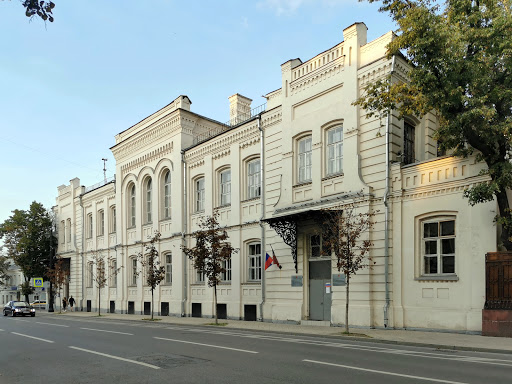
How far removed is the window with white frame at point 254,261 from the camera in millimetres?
24438

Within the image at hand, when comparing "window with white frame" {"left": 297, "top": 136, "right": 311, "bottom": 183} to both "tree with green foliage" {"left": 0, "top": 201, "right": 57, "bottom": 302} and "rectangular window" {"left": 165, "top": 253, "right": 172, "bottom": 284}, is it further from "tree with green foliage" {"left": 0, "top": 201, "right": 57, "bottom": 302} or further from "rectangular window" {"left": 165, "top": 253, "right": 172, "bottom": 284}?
"tree with green foliage" {"left": 0, "top": 201, "right": 57, "bottom": 302}

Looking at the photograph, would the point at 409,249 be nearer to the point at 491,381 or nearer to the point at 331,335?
the point at 331,335

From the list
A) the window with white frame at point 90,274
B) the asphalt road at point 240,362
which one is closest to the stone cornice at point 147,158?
the window with white frame at point 90,274

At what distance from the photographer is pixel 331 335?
1599cm

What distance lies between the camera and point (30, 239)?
4906cm

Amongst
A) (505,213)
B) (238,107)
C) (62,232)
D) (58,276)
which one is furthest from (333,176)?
(62,232)

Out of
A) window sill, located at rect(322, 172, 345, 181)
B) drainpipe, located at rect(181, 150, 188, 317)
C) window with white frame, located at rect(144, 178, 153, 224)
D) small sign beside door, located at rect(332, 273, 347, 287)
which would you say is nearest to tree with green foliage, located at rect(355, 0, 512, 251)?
window sill, located at rect(322, 172, 345, 181)

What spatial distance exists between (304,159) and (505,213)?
9354 millimetres

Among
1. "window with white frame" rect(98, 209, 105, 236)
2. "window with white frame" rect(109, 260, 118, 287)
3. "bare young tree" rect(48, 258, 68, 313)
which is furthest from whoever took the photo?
"bare young tree" rect(48, 258, 68, 313)

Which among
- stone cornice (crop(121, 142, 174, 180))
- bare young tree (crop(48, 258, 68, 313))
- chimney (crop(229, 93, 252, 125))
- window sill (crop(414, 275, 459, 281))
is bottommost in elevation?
bare young tree (crop(48, 258, 68, 313))

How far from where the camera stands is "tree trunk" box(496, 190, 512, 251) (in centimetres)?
1460

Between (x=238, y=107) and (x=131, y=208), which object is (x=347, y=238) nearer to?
(x=238, y=107)

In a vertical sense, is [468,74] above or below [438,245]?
above

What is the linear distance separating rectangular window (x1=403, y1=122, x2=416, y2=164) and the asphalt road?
847cm
